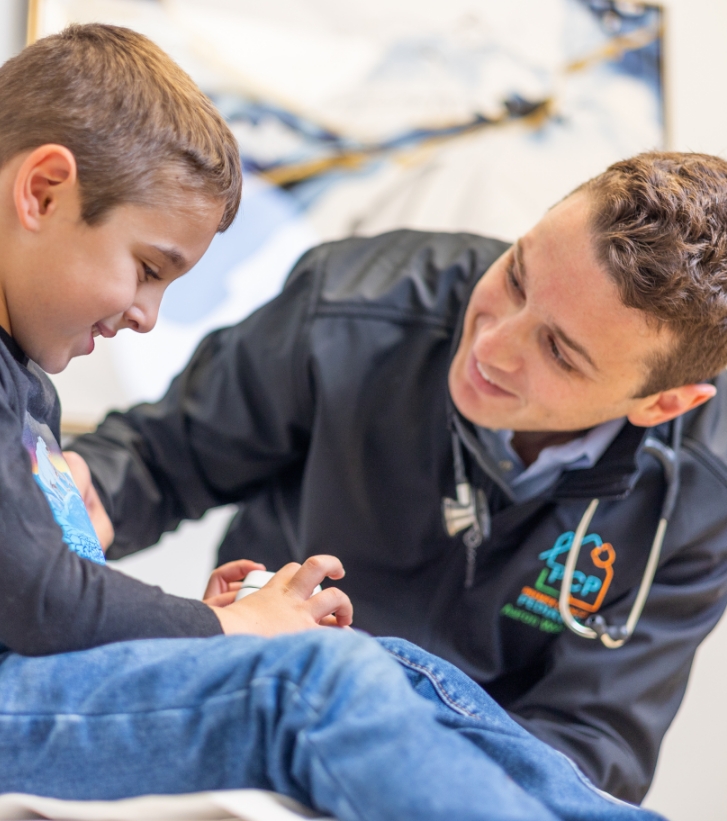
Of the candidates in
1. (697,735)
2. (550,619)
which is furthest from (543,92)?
(697,735)

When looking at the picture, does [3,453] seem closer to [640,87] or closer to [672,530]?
[672,530]

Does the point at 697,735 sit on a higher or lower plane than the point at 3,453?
lower

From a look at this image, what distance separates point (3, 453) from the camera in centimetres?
54

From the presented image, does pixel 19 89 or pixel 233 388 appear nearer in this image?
pixel 19 89

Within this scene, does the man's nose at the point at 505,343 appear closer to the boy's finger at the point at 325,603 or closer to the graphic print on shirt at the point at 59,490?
the boy's finger at the point at 325,603

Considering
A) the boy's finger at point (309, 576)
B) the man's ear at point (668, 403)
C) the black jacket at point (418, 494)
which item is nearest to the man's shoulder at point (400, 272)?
the black jacket at point (418, 494)

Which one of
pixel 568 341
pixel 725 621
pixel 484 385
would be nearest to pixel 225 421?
pixel 484 385

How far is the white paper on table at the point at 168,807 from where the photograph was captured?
47 cm

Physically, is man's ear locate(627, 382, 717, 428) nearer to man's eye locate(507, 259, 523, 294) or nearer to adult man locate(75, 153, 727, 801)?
adult man locate(75, 153, 727, 801)

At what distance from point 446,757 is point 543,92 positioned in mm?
1483

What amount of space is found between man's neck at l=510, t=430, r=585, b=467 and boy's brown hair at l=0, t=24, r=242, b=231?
548 mm

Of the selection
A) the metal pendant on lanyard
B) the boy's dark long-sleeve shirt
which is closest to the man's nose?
the metal pendant on lanyard

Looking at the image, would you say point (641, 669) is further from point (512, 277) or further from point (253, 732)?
point (253, 732)

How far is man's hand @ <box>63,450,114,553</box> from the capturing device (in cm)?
85
